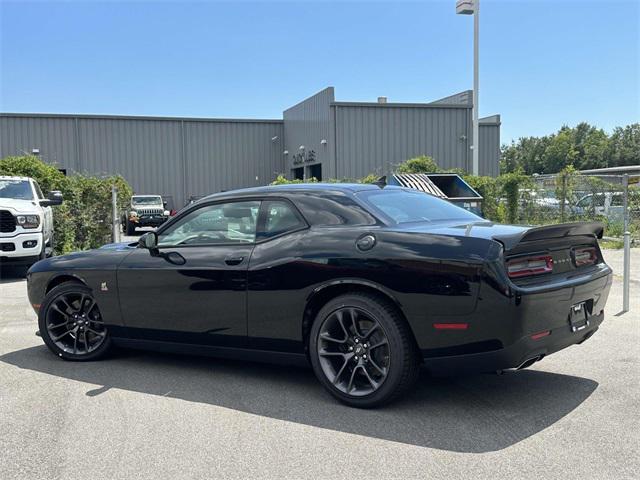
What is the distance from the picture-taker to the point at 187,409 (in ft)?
14.9

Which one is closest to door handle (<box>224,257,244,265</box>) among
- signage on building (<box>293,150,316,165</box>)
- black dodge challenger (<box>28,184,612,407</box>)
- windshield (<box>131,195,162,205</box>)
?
black dodge challenger (<box>28,184,612,407</box>)

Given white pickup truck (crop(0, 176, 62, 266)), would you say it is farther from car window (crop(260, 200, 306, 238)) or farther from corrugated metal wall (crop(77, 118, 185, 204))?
corrugated metal wall (crop(77, 118, 185, 204))

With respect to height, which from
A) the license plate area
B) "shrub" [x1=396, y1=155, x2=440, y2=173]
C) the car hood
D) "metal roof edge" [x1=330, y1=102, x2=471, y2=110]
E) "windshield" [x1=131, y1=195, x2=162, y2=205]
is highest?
"metal roof edge" [x1=330, y1=102, x2=471, y2=110]

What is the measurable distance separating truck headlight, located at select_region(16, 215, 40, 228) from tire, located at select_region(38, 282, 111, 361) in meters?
6.62

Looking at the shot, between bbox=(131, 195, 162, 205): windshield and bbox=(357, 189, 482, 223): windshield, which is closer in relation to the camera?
bbox=(357, 189, 482, 223): windshield

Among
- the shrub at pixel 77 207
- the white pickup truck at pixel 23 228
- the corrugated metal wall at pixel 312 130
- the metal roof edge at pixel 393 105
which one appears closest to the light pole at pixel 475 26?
the metal roof edge at pixel 393 105

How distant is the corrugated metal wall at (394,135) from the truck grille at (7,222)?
21.1 metres

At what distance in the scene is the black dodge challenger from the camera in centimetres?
401

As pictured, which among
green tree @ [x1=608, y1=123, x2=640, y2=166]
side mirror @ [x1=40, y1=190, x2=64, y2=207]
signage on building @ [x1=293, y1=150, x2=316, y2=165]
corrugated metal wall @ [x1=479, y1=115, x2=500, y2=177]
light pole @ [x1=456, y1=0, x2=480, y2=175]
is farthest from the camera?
green tree @ [x1=608, y1=123, x2=640, y2=166]

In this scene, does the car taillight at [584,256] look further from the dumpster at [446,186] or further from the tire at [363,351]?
the dumpster at [446,186]

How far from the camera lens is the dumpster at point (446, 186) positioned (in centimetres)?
1456

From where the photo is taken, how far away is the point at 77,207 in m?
15.4

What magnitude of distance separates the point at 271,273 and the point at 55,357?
107 inches

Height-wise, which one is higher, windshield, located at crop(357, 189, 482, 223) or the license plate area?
windshield, located at crop(357, 189, 482, 223)
